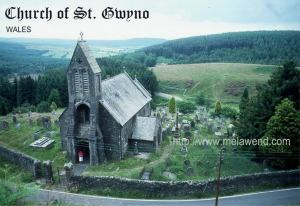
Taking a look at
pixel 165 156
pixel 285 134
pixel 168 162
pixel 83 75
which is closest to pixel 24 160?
pixel 83 75

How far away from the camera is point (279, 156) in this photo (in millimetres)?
23562

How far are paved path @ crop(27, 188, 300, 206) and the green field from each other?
4634 cm

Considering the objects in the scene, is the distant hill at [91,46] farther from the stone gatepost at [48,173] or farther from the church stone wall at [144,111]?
the stone gatepost at [48,173]

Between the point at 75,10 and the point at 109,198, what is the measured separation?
12419mm

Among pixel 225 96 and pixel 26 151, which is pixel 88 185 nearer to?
pixel 26 151

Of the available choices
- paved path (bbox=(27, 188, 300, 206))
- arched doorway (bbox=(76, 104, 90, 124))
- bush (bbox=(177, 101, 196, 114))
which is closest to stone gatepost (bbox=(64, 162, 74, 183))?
paved path (bbox=(27, 188, 300, 206))

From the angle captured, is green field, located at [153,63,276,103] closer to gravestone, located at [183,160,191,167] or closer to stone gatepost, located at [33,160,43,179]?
gravestone, located at [183,160,191,167]

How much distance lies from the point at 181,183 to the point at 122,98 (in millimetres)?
13936

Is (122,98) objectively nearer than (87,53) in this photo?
No

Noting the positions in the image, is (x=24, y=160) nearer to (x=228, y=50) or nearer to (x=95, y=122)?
(x=95, y=122)

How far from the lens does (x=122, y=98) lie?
31.8 meters

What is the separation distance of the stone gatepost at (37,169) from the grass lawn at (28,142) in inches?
108

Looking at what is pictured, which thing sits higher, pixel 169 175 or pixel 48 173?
pixel 48 173

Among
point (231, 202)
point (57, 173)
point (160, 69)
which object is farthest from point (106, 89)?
point (160, 69)
